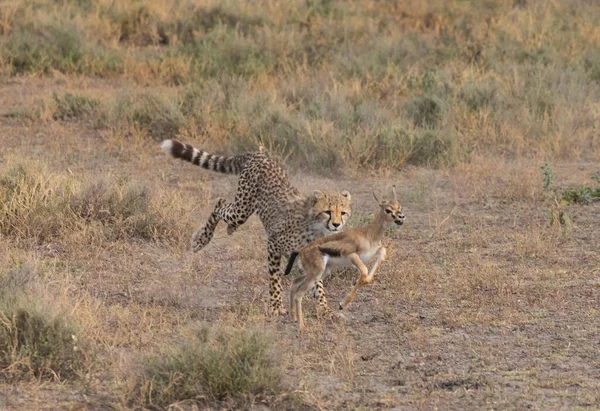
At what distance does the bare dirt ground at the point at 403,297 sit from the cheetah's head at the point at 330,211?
570mm

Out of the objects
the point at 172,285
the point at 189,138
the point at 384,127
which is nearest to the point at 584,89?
the point at 384,127

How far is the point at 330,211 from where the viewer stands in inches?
300

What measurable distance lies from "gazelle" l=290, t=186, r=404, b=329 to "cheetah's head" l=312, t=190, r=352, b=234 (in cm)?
26

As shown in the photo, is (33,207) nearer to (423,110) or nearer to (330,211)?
(330,211)

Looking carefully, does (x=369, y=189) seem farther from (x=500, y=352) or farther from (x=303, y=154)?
(x=500, y=352)

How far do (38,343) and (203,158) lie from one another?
3354mm

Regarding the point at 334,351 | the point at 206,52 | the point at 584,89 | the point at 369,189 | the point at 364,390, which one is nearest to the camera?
the point at 364,390

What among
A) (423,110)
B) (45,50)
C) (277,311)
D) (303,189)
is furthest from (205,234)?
(45,50)

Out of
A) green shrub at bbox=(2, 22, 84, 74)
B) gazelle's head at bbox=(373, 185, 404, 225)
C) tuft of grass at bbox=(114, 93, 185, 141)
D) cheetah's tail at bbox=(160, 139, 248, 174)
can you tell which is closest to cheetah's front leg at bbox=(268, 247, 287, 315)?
gazelle's head at bbox=(373, 185, 404, 225)

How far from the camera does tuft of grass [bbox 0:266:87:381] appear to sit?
6012mm

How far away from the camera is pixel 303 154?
11.9m

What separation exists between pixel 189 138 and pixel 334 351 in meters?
6.18

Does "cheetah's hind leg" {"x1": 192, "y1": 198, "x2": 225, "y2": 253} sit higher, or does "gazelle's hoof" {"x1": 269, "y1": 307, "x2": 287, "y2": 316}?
"gazelle's hoof" {"x1": 269, "y1": 307, "x2": 287, "y2": 316}

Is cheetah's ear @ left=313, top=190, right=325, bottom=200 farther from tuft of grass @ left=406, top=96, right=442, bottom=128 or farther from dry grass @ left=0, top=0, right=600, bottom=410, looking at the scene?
tuft of grass @ left=406, top=96, right=442, bottom=128
